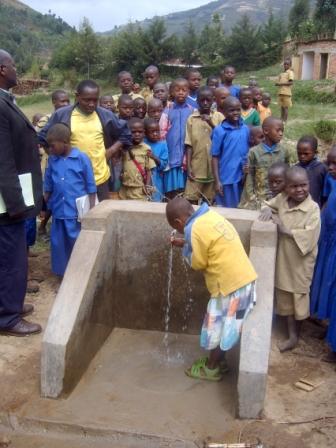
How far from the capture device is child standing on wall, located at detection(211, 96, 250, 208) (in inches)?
200

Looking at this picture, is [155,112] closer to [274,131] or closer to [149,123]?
[149,123]

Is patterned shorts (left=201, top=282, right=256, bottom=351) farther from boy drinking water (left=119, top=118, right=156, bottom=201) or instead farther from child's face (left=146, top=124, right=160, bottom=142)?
child's face (left=146, top=124, right=160, bottom=142)

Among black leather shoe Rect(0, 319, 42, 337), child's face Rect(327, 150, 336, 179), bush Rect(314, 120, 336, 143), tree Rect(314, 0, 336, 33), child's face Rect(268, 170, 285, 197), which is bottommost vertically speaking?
black leather shoe Rect(0, 319, 42, 337)

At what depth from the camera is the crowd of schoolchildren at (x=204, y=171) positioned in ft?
12.6

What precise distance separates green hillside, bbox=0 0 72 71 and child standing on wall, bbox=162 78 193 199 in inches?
1736

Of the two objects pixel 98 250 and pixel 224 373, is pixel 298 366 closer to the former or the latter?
pixel 224 373

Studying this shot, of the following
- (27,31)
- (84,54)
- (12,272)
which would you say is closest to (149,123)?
(12,272)

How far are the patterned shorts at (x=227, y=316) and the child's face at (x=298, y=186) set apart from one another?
30.9 inches

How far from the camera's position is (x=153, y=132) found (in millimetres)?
5293

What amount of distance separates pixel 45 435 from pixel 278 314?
1854 mm

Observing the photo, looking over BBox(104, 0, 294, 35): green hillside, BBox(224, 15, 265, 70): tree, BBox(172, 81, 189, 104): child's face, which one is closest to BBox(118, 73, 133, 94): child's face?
BBox(172, 81, 189, 104): child's face

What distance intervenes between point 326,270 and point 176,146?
2.40m

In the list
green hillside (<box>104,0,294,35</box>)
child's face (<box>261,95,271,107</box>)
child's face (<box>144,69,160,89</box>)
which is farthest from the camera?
green hillside (<box>104,0,294,35</box>)

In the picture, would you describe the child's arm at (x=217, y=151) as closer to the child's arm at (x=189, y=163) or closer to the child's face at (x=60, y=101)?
the child's arm at (x=189, y=163)
